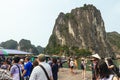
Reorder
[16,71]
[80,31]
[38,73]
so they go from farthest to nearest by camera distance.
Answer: [80,31], [16,71], [38,73]

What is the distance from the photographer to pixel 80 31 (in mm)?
166750

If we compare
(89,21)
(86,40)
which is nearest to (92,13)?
(89,21)

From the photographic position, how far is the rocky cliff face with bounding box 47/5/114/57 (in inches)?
6348

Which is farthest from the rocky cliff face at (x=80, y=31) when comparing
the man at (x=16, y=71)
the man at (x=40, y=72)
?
the man at (x=40, y=72)

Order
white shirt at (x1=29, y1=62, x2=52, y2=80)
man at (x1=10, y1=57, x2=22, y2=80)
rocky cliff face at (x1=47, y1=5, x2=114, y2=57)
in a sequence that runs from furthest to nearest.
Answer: rocky cliff face at (x1=47, y1=5, x2=114, y2=57), man at (x1=10, y1=57, x2=22, y2=80), white shirt at (x1=29, y1=62, x2=52, y2=80)

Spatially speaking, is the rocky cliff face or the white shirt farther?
the rocky cliff face

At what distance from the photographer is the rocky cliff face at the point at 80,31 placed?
529ft

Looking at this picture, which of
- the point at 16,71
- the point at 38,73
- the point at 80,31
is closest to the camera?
the point at 38,73

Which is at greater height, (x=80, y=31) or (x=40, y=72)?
(x=80, y=31)

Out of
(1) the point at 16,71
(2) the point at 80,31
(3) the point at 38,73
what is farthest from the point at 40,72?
(2) the point at 80,31

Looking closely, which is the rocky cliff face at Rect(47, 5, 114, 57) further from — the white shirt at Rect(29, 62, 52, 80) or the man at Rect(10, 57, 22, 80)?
the white shirt at Rect(29, 62, 52, 80)

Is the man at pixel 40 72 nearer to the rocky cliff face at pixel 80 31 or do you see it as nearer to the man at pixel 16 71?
the man at pixel 16 71

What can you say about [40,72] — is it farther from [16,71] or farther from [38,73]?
[16,71]

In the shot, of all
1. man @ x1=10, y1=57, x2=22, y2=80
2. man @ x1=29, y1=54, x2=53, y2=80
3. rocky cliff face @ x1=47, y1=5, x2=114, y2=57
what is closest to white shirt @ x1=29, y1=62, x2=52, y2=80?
man @ x1=29, y1=54, x2=53, y2=80
